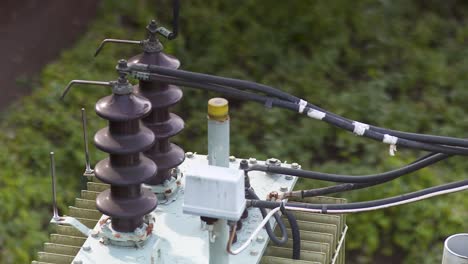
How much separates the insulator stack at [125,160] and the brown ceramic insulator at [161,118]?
0.17 m

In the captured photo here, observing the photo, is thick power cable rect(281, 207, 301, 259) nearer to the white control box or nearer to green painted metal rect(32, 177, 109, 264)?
the white control box

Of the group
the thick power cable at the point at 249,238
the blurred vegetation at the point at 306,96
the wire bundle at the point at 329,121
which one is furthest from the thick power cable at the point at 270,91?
the blurred vegetation at the point at 306,96

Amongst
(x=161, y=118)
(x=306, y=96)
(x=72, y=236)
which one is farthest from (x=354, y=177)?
(x=306, y=96)

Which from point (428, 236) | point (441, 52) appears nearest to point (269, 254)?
point (428, 236)

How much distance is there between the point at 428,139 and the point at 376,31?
16.5 ft

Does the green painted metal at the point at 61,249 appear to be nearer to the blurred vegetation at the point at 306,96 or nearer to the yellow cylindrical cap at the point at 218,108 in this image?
the yellow cylindrical cap at the point at 218,108

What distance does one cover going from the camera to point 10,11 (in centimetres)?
779

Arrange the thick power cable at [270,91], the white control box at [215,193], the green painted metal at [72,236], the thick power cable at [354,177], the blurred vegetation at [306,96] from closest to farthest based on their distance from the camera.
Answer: the white control box at [215,193], the thick power cable at [270,91], the thick power cable at [354,177], the green painted metal at [72,236], the blurred vegetation at [306,96]

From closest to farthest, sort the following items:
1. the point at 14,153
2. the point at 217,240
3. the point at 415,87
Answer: the point at 217,240 < the point at 14,153 < the point at 415,87

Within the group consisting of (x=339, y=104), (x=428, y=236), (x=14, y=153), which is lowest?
(x=428, y=236)

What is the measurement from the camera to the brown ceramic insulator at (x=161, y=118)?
2814mm

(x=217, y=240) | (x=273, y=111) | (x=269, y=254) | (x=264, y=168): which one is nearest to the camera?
(x=217, y=240)

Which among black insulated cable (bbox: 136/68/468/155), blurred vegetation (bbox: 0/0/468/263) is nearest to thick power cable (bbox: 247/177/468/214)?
black insulated cable (bbox: 136/68/468/155)

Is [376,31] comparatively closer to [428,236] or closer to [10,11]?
[428,236]
